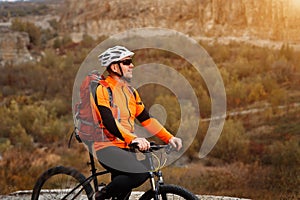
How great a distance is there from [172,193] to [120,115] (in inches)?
23.9

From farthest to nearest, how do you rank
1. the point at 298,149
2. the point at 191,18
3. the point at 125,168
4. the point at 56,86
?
the point at 191,18, the point at 56,86, the point at 298,149, the point at 125,168

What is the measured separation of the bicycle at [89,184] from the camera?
3.08 metres

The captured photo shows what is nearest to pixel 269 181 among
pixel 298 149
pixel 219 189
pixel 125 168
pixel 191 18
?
pixel 219 189

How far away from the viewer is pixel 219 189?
328 inches

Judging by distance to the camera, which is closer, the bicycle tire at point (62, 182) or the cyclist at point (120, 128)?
the cyclist at point (120, 128)

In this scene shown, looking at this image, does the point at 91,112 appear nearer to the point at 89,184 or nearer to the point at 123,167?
the point at 123,167

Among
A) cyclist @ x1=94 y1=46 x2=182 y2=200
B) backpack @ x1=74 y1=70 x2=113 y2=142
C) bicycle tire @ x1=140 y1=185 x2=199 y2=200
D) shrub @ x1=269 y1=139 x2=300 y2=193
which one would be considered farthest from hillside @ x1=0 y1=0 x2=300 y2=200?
backpack @ x1=74 y1=70 x2=113 y2=142

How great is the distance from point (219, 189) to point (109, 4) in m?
31.4

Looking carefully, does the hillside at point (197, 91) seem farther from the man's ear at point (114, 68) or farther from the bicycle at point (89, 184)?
the man's ear at point (114, 68)

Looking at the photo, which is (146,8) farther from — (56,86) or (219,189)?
(219,189)

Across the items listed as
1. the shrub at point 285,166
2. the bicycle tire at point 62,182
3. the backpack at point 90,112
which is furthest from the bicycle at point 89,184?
the shrub at point 285,166

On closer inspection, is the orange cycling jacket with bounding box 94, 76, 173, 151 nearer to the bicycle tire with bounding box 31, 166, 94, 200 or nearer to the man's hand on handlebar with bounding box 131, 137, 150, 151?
the man's hand on handlebar with bounding box 131, 137, 150, 151

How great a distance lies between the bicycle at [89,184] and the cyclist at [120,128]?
80mm

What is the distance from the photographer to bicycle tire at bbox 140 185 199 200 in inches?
118
